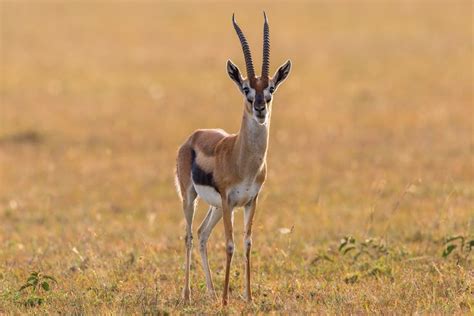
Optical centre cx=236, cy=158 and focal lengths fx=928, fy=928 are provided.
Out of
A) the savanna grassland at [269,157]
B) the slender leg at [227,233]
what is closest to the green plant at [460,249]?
the savanna grassland at [269,157]

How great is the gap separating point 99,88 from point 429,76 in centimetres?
953

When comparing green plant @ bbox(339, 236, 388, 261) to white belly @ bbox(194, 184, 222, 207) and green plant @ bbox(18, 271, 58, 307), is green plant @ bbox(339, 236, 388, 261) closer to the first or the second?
white belly @ bbox(194, 184, 222, 207)

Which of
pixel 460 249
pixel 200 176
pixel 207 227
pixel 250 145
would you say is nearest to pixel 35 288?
pixel 207 227

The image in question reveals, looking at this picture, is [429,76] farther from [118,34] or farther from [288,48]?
[118,34]

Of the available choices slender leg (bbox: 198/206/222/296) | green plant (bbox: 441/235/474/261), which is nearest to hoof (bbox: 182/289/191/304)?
slender leg (bbox: 198/206/222/296)

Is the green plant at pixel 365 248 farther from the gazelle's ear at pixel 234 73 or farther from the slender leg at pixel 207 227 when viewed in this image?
the gazelle's ear at pixel 234 73

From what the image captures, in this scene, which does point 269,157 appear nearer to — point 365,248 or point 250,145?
point 365,248

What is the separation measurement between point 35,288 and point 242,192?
7.24 feet

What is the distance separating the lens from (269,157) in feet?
60.3

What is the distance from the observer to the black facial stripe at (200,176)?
8.38 metres

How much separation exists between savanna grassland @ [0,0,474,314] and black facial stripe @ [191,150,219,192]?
3.58ft

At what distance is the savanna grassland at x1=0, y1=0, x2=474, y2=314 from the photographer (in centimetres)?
913

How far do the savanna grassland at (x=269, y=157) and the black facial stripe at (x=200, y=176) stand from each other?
1092 millimetres

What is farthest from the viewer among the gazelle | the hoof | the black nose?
the hoof
